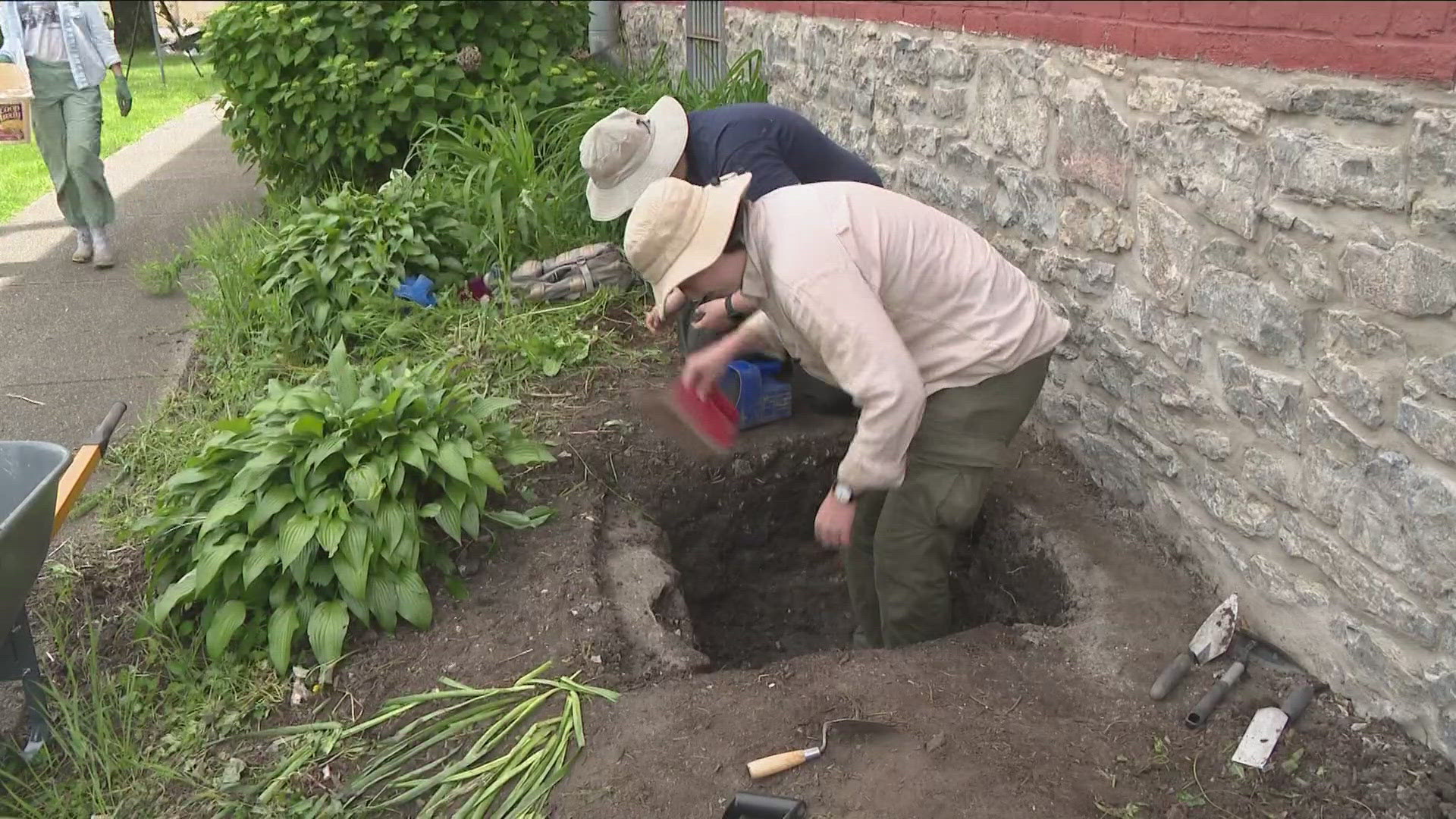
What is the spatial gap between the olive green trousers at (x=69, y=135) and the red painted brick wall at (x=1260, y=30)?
17.8ft

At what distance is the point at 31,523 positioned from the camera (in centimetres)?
249

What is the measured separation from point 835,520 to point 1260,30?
5.12 ft

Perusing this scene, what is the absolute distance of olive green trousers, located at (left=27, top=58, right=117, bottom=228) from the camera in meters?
6.41

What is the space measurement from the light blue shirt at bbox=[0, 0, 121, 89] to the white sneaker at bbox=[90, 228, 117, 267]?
920mm

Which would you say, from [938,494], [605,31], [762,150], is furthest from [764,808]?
[605,31]

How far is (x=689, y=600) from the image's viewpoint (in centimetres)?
415

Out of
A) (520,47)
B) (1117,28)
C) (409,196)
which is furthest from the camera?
(520,47)

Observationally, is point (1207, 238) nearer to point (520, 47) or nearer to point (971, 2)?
point (971, 2)

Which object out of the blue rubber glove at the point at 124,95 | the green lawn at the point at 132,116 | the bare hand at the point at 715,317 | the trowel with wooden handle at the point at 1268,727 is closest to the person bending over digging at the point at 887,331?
the bare hand at the point at 715,317

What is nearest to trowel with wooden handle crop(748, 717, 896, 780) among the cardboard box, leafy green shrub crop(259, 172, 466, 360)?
leafy green shrub crop(259, 172, 466, 360)

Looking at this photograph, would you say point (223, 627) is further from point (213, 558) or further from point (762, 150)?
point (762, 150)

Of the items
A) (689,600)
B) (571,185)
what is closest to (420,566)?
(689,600)

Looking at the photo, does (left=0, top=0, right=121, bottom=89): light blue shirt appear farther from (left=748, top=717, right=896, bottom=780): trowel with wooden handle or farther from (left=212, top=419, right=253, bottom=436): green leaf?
(left=748, top=717, right=896, bottom=780): trowel with wooden handle

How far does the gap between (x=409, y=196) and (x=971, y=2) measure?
10.3ft
